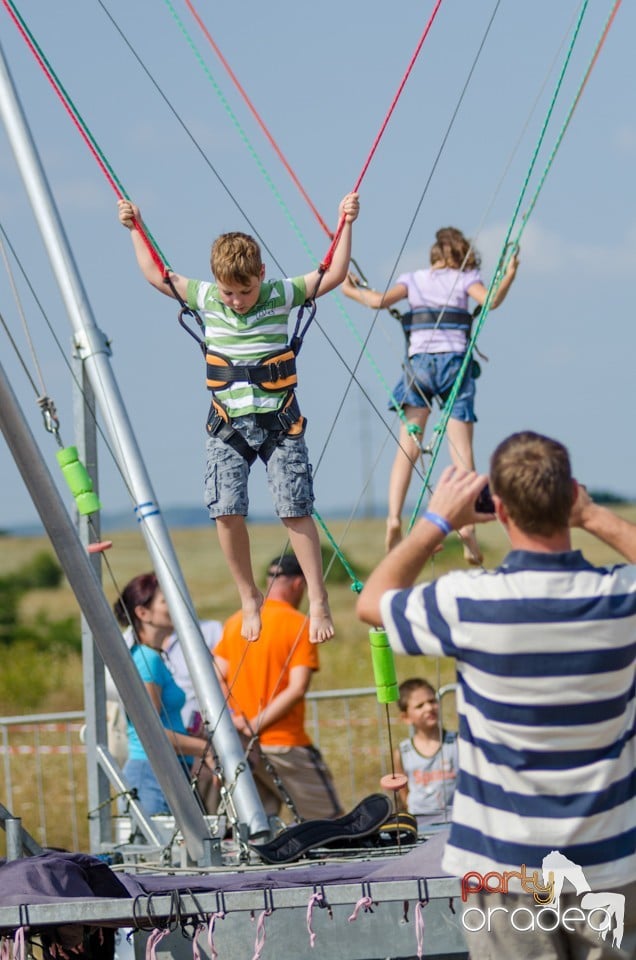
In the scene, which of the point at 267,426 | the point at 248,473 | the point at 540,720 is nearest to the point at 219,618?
the point at 248,473

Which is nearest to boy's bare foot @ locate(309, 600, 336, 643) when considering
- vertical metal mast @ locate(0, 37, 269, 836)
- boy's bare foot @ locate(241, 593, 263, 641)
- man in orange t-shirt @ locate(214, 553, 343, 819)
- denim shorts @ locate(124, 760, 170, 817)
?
boy's bare foot @ locate(241, 593, 263, 641)

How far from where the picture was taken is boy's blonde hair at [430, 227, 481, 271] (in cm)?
777

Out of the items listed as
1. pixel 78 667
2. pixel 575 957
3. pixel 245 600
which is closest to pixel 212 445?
pixel 245 600

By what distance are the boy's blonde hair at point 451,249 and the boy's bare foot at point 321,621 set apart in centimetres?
218

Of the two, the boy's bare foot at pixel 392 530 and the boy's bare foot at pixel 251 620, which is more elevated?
the boy's bare foot at pixel 392 530

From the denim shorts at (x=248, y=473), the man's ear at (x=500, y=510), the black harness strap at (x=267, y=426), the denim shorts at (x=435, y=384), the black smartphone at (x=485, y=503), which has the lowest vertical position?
the man's ear at (x=500, y=510)

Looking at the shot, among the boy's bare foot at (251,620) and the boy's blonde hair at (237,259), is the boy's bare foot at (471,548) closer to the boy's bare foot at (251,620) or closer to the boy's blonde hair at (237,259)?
the boy's bare foot at (251,620)

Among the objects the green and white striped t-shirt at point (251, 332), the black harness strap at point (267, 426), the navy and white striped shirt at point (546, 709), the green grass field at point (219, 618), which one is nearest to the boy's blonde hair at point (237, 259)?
the green and white striped t-shirt at point (251, 332)

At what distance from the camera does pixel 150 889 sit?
548 centimetres

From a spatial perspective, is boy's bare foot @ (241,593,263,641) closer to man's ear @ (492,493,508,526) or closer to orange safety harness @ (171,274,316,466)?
orange safety harness @ (171,274,316,466)

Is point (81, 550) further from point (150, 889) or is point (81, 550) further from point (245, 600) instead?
point (150, 889)

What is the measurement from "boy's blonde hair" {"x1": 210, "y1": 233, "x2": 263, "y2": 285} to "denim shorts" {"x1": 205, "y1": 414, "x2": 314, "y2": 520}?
0.55m

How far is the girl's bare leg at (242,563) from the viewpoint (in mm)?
6219

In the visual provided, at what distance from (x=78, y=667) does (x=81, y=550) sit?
26.4 meters
